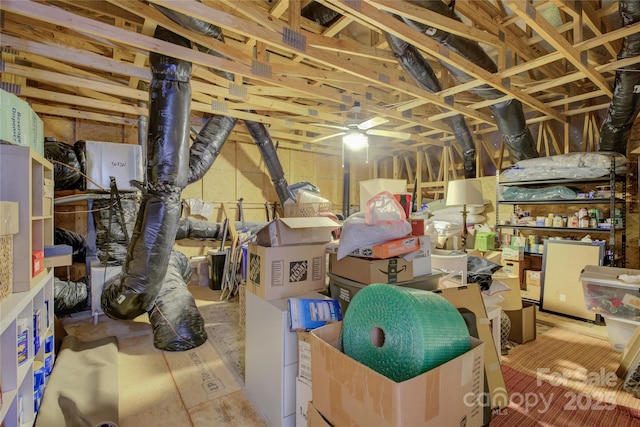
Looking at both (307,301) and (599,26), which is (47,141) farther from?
(599,26)

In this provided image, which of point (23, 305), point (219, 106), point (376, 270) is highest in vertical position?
point (219, 106)

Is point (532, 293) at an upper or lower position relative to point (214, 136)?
lower

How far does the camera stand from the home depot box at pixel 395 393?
846 mm

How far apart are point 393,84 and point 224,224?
10.5 ft

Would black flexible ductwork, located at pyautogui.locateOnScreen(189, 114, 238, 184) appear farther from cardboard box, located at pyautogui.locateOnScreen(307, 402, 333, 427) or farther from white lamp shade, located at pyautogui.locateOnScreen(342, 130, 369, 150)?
cardboard box, located at pyautogui.locateOnScreen(307, 402, 333, 427)

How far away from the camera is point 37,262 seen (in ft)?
5.55

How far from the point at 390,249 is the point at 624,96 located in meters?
3.23

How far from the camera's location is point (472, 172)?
205 inches

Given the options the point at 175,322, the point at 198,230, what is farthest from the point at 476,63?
the point at 198,230

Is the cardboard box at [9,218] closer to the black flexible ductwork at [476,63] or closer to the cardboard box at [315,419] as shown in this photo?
the cardboard box at [315,419]

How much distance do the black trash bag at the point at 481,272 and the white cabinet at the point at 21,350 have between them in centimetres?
262

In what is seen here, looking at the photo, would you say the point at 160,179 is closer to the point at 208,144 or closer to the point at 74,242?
the point at 208,144

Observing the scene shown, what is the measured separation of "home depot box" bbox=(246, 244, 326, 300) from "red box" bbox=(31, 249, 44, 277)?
114cm

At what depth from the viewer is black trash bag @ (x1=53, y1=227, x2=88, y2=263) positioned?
3654 millimetres
